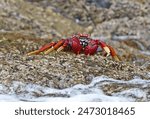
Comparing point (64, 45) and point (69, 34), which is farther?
point (69, 34)

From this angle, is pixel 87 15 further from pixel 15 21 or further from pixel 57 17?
pixel 15 21

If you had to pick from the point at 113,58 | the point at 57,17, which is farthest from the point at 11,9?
the point at 113,58

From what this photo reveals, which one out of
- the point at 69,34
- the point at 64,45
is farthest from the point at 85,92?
the point at 69,34

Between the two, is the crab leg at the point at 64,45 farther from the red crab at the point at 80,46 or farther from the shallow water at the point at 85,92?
the shallow water at the point at 85,92

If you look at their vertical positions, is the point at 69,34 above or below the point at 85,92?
below

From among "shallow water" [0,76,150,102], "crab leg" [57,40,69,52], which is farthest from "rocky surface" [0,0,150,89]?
"crab leg" [57,40,69,52]

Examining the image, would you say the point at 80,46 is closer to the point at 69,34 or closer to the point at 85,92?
the point at 85,92
